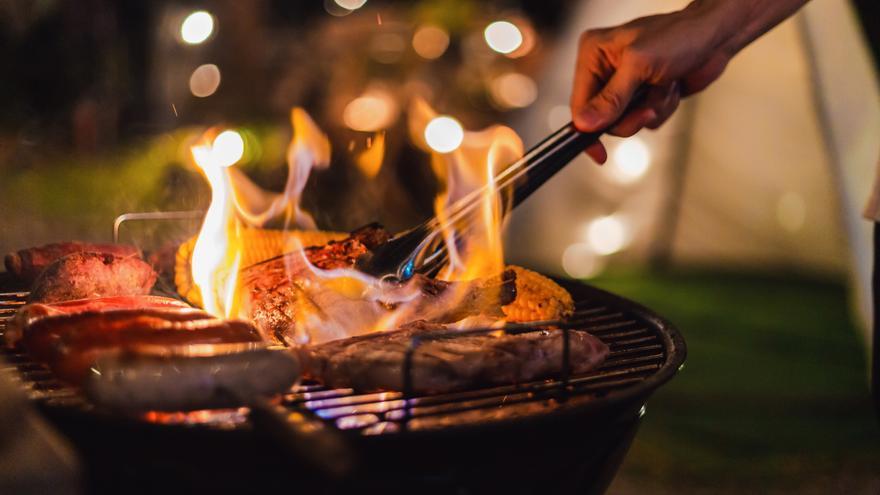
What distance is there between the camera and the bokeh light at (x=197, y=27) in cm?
1013

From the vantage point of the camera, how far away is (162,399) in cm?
179

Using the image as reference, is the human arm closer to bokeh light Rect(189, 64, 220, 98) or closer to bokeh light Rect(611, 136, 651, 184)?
bokeh light Rect(611, 136, 651, 184)

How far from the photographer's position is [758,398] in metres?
5.80

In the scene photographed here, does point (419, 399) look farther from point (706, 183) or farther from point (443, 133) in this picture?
point (443, 133)

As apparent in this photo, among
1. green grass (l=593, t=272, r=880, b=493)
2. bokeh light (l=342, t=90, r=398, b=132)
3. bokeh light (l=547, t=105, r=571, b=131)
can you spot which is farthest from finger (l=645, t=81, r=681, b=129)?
bokeh light (l=342, t=90, r=398, b=132)

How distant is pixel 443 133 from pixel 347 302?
700cm

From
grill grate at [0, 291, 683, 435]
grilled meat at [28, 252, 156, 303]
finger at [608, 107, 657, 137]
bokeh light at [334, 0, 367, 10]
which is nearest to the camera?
grill grate at [0, 291, 683, 435]

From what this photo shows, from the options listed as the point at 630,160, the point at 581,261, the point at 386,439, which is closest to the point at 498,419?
the point at 386,439

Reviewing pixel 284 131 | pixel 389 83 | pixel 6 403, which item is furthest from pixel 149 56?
pixel 6 403

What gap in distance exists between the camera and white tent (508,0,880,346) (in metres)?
7.81

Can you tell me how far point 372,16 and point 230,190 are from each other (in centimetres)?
740

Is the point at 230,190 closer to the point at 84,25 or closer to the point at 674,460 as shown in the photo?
the point at 674,460

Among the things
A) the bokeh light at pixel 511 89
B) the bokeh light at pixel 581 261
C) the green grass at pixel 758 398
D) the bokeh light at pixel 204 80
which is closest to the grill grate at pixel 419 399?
the green grass at pixel 758 398

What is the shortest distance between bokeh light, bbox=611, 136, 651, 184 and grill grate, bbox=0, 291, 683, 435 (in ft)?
19.8
